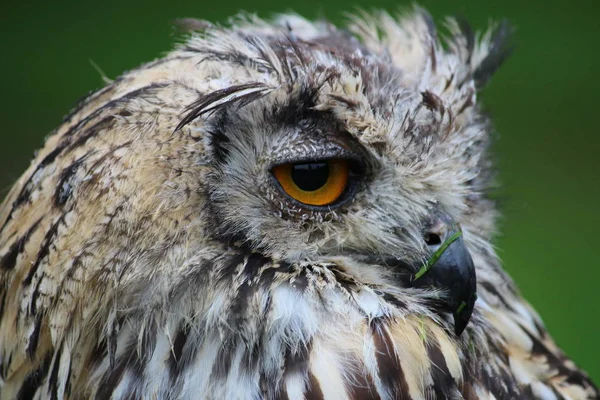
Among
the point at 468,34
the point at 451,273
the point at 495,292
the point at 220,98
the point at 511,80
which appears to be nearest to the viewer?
the point at 220,98

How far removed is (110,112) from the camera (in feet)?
5.08

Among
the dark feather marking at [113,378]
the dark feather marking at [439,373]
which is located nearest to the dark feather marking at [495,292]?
the dark feather marking at [439,373]

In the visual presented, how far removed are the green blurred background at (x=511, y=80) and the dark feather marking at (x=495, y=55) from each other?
267 centimetres

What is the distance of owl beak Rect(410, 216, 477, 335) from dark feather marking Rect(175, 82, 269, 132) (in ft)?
1.41

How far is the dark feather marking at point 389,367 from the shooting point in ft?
4.82

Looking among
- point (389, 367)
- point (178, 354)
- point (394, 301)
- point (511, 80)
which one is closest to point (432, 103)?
point (394, 301)

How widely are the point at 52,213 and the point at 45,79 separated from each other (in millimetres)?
5112

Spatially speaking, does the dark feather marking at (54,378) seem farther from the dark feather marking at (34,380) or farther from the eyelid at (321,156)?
the eyelid at (321,156)

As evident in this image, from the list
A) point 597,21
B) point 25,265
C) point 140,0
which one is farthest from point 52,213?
point 597,21

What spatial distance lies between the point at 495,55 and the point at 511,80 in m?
4.40

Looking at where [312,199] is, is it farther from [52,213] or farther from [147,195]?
[52,213]

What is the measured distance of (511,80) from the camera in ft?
20.7

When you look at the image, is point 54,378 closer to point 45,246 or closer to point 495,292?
point 45,246

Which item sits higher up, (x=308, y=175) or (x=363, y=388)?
(x=308, y=175)
